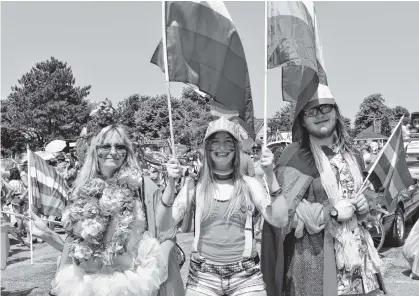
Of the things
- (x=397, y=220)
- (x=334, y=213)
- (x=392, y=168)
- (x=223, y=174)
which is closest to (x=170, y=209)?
(x=223, y=174)

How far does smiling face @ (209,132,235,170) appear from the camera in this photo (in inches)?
120

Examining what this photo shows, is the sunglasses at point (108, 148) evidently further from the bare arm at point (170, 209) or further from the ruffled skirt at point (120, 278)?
the ruffled skirt at point (120, 278)

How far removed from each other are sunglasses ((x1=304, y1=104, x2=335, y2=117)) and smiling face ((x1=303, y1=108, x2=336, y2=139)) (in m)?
0.01

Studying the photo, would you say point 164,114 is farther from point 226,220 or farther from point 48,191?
point 226,220

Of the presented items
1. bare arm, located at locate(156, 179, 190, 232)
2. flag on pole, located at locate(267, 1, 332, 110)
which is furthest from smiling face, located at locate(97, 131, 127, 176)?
flag on pole, located at locate(267, 1, 332, 110)

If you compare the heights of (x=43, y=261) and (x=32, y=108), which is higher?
(x=32, y=108)

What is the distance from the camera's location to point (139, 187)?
124 inches

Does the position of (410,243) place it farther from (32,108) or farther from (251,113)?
(32,108)

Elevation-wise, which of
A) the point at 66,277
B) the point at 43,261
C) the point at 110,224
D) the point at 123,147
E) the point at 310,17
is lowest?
the point at 43,261

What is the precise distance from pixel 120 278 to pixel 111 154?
0.84m

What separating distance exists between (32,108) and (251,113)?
51031 millimetres

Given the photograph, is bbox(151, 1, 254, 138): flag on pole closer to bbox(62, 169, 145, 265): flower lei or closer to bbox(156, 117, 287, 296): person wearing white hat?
bbox(156, 117, 287, 296): person wearing white hat

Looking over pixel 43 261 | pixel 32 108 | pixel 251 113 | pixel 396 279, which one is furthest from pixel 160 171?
pixel 32 108

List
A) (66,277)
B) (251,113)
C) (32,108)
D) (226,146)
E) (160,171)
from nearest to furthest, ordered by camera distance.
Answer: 1. (66,277)
2. (226,146)
3. (251,113)
4. (160,171)
5. (32,108)
